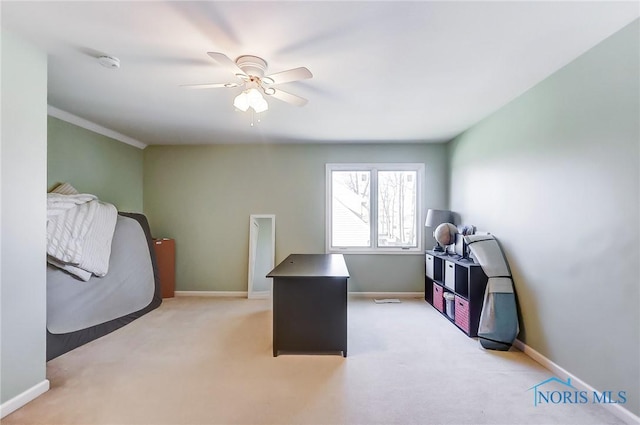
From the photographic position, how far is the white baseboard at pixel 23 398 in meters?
1.79

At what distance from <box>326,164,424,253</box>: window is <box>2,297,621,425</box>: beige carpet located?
5.40ft

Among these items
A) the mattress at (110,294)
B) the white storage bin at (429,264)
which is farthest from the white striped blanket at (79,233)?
the white storage bin at (429,264)

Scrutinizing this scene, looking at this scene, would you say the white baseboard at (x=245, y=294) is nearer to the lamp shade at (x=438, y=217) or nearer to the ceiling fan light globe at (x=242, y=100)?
the lamp shade at (x=438, y=217)

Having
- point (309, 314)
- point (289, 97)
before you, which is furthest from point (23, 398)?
point (289, 97)

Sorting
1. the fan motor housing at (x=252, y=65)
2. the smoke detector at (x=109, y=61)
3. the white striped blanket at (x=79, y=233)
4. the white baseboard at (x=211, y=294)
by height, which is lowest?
the white baseboard at (x=211, y=294)

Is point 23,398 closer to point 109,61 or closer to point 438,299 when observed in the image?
point 109,61

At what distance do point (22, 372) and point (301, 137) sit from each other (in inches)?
143

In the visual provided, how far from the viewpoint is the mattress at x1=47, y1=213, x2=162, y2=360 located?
2.71 m

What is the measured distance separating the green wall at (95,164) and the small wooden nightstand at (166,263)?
74 centimetres

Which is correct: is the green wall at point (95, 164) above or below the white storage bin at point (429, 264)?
above

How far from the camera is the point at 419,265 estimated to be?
181 inches

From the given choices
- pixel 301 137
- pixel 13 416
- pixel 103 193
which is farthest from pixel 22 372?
pixel 301 137

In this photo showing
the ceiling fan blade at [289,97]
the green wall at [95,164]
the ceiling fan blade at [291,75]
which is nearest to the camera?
the ceiling fan blade at [291,75]

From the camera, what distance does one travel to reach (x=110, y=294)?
3.29 m
